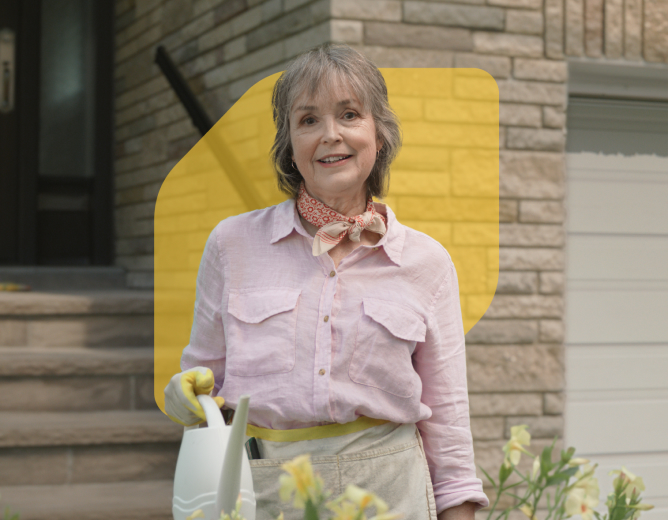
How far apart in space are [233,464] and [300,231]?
0.67 metres

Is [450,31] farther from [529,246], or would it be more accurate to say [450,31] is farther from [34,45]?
[34,45]

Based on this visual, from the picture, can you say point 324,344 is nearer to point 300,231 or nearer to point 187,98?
point 300,231

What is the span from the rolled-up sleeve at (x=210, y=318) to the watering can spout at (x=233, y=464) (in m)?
0.58

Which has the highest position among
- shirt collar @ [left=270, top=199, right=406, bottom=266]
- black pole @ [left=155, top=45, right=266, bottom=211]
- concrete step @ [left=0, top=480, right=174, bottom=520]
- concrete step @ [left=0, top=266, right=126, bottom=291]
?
black pole @ [left=155, top=45, right=266, bottom=211]

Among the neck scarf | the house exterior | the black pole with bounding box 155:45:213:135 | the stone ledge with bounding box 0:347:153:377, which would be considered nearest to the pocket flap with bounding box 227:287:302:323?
the neck scarf

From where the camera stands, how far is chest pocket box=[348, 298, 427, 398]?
138cm

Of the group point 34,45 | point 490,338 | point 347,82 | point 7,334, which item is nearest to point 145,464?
point 7,334

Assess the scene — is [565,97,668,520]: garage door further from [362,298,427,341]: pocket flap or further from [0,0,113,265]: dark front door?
[0,0,113,265]: dark front door

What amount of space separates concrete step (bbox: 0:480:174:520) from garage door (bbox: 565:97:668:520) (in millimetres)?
1857

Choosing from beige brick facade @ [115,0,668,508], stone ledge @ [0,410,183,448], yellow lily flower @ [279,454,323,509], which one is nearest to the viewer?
yellow lily flower @ [279,454,323,509]

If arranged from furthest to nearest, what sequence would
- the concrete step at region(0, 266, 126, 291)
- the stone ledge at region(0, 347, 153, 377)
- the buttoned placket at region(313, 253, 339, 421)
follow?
the concrete step at region(0, 266, 126, 291)
the stone ledge at region(0, 347, 153, 377)
the buttoned placket at region(313, 253, 339, 421)

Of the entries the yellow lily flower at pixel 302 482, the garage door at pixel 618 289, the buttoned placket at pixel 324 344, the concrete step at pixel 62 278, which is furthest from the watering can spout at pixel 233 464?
the concrete step at pixel 62 278

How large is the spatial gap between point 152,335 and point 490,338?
1626 mm
